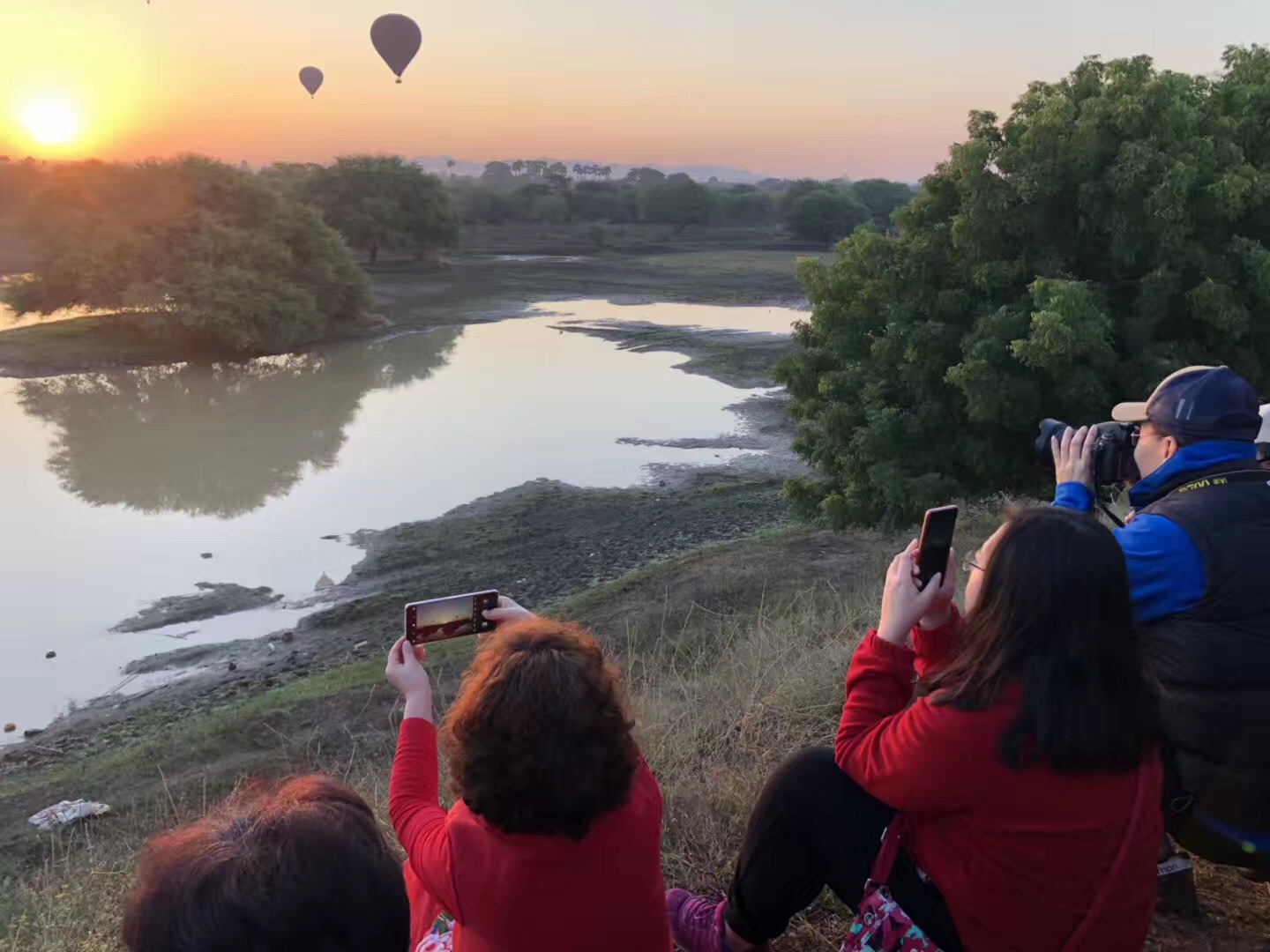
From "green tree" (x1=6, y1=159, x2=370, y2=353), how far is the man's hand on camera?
27.9 m

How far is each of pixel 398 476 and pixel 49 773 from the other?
953 cm

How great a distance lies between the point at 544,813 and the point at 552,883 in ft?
0.40

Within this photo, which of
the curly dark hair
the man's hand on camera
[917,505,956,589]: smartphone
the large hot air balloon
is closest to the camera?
the curly dark hair

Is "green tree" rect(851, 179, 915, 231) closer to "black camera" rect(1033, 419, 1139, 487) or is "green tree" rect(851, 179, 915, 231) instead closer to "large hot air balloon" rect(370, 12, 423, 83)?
"large hot air balloon" rect(370, 12, 423, 83)

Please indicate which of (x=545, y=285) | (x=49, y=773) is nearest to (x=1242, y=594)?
(x=49, y=773)

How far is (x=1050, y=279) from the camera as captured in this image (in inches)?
278

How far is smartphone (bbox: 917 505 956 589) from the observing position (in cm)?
202

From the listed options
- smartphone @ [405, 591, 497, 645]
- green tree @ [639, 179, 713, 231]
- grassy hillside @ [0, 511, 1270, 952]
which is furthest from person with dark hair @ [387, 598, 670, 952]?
green tree @ [639, 179, 713, 231]

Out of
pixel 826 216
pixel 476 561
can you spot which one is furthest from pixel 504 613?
pixel 826 216

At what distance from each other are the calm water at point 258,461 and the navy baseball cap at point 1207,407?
31.5 ft

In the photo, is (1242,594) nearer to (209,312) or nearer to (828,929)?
(828,929)

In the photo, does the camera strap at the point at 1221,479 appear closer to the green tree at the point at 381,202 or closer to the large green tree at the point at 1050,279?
the large green tree at the point at 1050,279

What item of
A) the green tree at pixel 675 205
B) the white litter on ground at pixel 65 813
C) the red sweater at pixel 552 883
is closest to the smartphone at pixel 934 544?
the red sweater at pixel 552 883

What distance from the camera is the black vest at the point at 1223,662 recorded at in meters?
1.92
